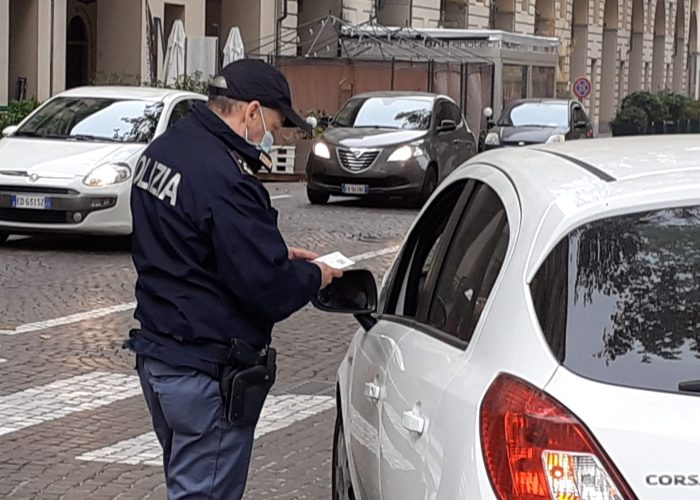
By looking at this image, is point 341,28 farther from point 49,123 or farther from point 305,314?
point 305,314

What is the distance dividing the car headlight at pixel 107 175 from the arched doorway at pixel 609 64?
58.9m

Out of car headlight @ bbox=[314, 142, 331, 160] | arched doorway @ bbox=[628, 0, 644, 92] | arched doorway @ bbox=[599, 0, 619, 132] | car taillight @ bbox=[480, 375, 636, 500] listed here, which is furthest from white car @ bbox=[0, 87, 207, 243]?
arched doorway @ bbox=[628, 0, 644, 92]

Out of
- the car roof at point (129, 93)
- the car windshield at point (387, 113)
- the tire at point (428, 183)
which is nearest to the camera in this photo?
the car roof at point (129, 93)

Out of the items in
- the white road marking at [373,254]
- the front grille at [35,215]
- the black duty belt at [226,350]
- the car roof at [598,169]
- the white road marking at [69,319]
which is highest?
the car roof at [598,169]

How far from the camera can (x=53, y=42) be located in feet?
108

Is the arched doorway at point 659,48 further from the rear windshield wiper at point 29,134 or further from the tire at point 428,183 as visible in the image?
the rear windshield wiper at point 29,134

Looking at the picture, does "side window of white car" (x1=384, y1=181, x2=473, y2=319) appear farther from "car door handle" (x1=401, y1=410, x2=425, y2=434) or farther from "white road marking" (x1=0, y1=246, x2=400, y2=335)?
"white road marking" (x1=0, y1=246, x2=400, y2=335)

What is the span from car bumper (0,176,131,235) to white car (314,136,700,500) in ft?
35.3

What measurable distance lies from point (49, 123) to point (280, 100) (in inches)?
483

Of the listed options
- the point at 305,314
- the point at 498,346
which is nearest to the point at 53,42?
the point at 305,314

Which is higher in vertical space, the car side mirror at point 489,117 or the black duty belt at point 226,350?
the car side mirror at point 489,117

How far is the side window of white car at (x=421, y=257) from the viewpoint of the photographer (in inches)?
189

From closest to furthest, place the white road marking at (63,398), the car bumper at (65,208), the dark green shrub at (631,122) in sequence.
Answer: the white road marking at (63,398) < the car bumper at (65,208) < the dark green shrub at (631,122)

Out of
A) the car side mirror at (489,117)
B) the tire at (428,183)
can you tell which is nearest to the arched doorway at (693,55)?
the car side mirror at (489,117)
